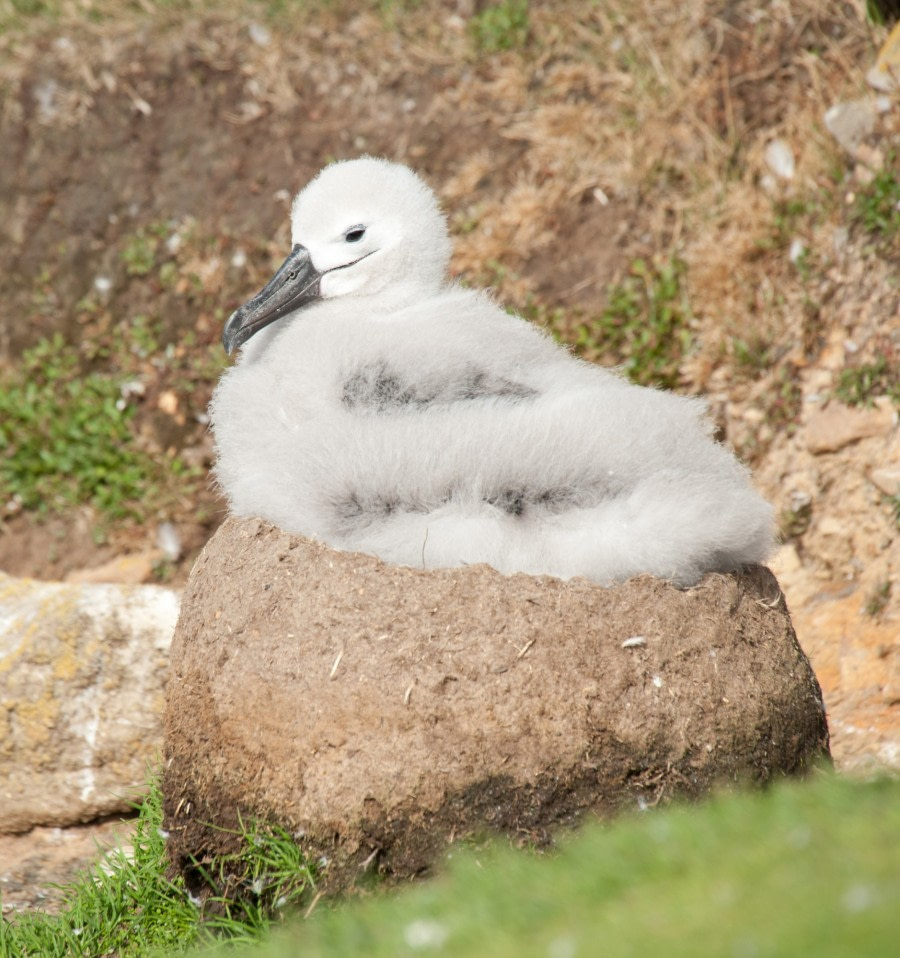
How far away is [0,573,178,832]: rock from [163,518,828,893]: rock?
183 centimetres

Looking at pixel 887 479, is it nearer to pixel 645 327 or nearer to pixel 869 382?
pixel 869 382

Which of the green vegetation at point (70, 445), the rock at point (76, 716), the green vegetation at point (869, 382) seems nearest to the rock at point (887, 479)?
the green vegetation at point (869, 382)

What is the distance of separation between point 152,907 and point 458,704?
1346mm

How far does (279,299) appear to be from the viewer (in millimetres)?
3867

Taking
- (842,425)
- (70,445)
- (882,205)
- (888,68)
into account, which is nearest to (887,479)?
(842,425)

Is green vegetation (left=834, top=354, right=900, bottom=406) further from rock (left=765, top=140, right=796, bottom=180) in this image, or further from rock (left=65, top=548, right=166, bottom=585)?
rock (left=65, top=548, right=166, bottom=585)

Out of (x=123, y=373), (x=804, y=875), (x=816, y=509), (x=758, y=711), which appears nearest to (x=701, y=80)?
(x=816, y=509)

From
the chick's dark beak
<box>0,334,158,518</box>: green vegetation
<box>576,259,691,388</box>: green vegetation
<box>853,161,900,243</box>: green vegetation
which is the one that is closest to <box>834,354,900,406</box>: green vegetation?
<box>853,161,900,243</box>: green vegetation

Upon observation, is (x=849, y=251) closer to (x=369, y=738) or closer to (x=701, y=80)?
(x=701, y=80)

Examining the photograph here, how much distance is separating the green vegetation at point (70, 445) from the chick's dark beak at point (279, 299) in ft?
11.4

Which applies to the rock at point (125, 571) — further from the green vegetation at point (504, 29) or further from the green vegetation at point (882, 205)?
the green vegetation at point (882, 205)

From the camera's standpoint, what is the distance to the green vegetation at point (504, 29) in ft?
25.0

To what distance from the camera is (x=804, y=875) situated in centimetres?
190

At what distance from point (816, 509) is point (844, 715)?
1.10 metres
